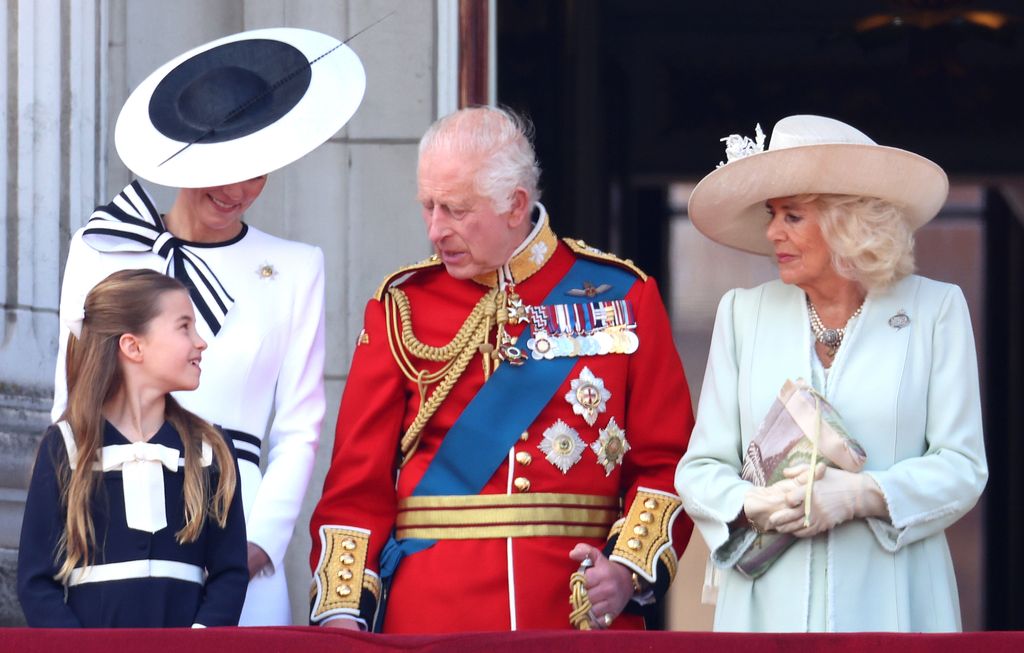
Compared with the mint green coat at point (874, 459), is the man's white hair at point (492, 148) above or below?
above

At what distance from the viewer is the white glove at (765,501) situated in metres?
3.35

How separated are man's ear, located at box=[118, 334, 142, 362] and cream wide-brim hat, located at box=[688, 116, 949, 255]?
104 centimetres

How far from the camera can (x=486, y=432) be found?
3645 millimetres

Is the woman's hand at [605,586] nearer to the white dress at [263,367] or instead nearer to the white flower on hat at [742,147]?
the white dress at [263,367]

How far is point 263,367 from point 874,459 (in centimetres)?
115

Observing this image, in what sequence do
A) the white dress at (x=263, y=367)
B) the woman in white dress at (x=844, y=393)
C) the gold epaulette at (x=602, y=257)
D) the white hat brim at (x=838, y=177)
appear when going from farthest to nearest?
the gold epaulette at (x=602, y=257) < the white dress at (x=263, y=367) < the white hat brim at (x=838, y=177) < the woman in white dress at (x=844, y=393)

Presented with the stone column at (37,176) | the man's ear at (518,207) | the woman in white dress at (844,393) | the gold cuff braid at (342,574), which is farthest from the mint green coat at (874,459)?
the stone column at (37,176)

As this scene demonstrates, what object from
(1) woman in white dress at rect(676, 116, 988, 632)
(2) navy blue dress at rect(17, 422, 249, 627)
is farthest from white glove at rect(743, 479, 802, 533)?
(2) navy blue dress at rect(17, 422, 249, 627)

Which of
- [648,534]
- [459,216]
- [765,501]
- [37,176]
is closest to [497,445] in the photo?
[648,534]

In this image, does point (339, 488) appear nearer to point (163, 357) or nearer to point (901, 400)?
point (163, 357)

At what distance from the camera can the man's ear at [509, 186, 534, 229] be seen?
370 centimetres

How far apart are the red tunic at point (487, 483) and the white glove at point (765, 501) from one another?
0.26 metres

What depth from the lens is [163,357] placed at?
345 cm

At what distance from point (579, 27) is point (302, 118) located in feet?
11.1
